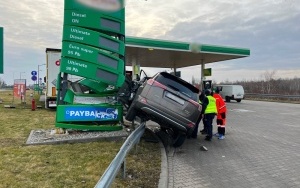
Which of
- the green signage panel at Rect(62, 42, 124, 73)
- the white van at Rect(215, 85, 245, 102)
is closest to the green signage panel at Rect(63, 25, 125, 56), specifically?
the green signage panel at Rect(62, 42, 124, 73)

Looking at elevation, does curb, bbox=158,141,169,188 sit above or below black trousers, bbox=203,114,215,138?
below

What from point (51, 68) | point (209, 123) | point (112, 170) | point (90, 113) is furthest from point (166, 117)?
point (51, 68)

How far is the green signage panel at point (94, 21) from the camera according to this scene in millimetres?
9672

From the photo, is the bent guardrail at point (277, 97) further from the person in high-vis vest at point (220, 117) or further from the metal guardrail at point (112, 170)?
the metal guardrail at point (112, 170)

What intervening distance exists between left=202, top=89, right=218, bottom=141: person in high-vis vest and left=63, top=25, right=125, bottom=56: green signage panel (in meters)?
3.43

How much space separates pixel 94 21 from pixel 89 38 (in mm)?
597

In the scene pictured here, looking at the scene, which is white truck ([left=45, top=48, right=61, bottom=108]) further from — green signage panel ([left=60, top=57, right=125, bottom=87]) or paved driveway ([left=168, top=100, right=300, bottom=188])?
paved driveway ([left=168, top=100, right=300, bottom=188])

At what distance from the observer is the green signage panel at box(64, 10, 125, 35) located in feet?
31.7

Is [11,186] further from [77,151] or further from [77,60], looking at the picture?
[77,60]

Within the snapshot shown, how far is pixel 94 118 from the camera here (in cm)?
972

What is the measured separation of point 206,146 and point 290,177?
327cm

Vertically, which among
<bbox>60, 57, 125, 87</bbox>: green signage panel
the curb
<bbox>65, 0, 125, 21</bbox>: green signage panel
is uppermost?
<bbox>65, 0, 125, 21</bbox>: green signage panel

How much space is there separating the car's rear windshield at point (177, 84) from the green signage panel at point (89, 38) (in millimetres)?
→ 2629

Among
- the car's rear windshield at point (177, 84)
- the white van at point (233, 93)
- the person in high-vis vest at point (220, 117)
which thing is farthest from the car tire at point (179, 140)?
the white van at point (233, 93)
